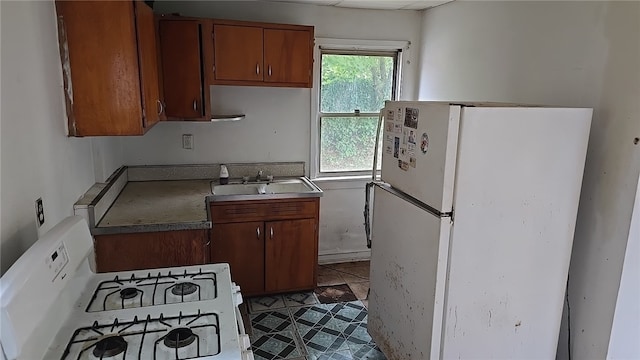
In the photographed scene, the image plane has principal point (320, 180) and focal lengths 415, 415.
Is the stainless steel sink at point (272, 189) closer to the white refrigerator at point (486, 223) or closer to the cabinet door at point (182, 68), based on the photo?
the cabinet door at point (182, 68)

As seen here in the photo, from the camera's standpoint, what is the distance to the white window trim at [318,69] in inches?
131

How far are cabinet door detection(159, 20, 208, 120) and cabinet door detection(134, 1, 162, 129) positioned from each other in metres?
0.40

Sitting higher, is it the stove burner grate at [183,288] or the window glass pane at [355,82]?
the window glass pane at [355,82]

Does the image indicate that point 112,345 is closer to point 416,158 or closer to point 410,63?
point 416,158

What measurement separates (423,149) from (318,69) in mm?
1789

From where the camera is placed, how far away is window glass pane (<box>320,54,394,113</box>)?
11.3 ft

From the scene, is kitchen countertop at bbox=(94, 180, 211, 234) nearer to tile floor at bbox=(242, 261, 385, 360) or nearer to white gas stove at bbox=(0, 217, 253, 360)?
white gas stove at bbox=(0, 217, 253, 360)

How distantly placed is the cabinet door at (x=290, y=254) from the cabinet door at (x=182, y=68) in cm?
96

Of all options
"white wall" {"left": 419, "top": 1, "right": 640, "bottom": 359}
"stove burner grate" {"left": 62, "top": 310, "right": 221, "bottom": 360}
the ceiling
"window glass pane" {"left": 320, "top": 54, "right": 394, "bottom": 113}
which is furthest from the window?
"stove burner grate" {"left": 62, "top": 310, "right": 221, "bottom": 360}

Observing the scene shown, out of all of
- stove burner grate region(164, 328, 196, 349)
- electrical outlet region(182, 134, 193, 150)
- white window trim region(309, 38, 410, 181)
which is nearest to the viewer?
stove burner grate region(164, 328, 196, 349)

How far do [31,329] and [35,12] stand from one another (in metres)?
1.08

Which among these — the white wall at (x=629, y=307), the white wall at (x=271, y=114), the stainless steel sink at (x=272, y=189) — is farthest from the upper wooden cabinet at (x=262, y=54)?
→ the white wall at (x=629, y=307)

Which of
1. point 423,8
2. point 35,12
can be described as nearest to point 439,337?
point 35,12

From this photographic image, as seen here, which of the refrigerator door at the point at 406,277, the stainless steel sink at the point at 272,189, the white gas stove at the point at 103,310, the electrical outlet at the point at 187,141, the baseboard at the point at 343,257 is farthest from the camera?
the baseboard at the point at 343,257
